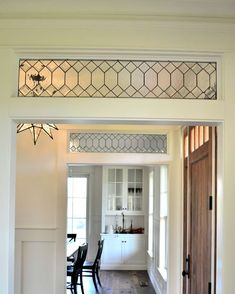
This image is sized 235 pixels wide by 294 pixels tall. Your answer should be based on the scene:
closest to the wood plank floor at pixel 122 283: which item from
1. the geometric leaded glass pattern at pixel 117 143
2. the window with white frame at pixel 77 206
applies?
the window with white frame at pixel 77 206

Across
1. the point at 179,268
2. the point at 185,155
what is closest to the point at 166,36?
the point at 185,155

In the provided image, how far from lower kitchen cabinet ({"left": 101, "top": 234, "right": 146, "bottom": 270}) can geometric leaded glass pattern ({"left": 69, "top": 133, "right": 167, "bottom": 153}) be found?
515 centimetres

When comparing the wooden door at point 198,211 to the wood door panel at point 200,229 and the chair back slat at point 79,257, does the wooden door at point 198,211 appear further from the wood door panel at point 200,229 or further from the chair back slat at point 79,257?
the chair back slat at point 79,257

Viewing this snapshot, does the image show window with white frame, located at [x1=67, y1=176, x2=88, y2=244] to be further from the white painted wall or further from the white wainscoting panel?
the white painted wall

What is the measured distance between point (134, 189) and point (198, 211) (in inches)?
270

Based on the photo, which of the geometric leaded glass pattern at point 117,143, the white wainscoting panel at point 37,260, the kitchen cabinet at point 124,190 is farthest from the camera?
the kitchen cabinet at point 124,190

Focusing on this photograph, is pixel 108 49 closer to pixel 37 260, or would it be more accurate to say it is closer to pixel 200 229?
pixel 200 229

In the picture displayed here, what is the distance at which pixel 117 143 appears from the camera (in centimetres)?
622

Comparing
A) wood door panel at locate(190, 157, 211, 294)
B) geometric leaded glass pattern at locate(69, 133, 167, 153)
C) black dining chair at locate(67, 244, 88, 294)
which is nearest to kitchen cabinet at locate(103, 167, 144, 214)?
black dining chair at locate(67, 244, 88, 294)

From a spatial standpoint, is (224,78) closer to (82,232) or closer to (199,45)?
(199,45)

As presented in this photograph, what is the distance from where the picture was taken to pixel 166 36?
2.74 meters

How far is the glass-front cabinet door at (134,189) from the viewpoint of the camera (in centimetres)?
1123

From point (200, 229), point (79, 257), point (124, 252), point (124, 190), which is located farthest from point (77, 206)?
point (200, 229)

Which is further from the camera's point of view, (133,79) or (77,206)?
(77,206)
